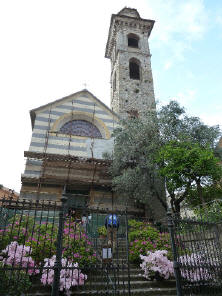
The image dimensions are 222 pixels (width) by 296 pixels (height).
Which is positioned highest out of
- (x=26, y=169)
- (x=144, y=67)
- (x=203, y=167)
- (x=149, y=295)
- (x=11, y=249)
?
(x=144, y=67)

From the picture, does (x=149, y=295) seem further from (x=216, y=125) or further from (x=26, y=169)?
(x=216, y=125)

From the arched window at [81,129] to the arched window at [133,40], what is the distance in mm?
13767

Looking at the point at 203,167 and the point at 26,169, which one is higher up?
the point at 26,169

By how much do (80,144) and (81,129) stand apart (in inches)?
60.5

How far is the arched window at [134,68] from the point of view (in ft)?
80.6

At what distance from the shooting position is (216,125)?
1508 centimetres

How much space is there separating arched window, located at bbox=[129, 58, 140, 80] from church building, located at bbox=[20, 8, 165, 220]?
1090 millimetres

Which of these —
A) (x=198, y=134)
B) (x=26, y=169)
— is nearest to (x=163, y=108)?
(x=198, y=134)

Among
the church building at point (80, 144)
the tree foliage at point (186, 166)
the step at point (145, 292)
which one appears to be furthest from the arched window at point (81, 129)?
the step at point (145, 292)

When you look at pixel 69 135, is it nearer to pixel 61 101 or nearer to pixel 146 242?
pixel 61 101

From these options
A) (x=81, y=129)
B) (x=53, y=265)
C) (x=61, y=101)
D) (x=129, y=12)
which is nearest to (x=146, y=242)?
(x=53, y=265)

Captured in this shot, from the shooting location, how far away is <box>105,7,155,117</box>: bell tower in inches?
846

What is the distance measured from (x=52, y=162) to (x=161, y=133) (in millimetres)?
7044

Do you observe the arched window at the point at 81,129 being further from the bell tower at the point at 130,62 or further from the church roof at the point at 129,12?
the church roof at the point at 129,12
